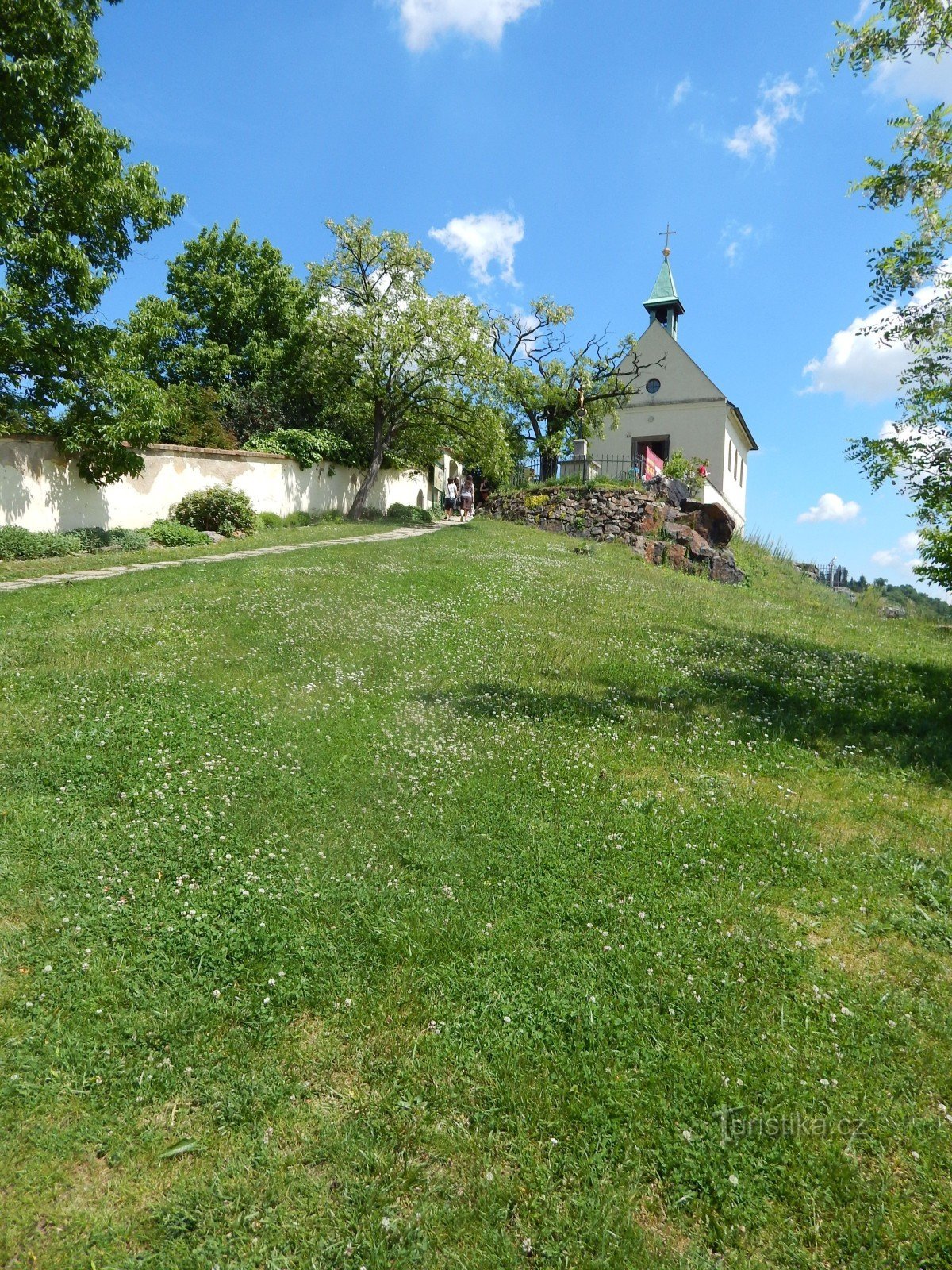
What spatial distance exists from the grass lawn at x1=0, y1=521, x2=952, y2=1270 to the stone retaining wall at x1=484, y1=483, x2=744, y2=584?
14.5 metres

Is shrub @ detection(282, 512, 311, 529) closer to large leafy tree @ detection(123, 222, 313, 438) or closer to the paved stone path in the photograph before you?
the paved stone path

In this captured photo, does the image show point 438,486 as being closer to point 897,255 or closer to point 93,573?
point 93,573

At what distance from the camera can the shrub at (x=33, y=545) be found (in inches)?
591

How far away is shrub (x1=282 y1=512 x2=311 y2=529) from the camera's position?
76.2 ft

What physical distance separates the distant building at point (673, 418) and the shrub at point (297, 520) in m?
16.6

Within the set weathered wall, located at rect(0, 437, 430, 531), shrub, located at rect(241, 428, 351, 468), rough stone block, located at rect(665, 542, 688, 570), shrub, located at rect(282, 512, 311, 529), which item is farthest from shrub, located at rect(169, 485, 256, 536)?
rough stone block, located at rect(665, 542, 688, 570)

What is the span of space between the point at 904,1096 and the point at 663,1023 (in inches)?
42.9

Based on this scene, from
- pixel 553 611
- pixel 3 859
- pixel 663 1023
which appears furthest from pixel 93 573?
pixel 663 1023

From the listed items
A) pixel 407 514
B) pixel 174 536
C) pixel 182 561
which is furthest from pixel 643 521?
pixel 182 561

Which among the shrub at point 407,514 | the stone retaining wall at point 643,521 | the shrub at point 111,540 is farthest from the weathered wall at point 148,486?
the stone retaining wall at point 643,521

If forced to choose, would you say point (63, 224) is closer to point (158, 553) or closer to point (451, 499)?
point (158, 553)

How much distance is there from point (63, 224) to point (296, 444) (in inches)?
392

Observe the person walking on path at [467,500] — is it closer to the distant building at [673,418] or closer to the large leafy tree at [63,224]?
the distant building at [673,418]

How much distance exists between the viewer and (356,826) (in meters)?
5.39
